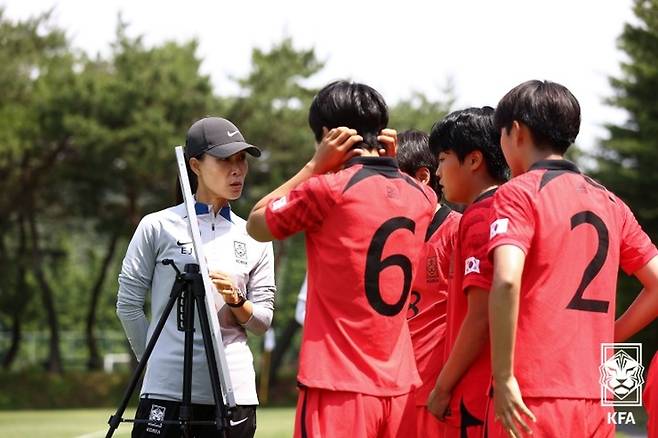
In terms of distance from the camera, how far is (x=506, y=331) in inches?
138

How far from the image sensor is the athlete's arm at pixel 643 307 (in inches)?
159

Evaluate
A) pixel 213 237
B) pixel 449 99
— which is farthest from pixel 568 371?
pixel 449 99

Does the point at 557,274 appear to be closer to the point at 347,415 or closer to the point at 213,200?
the point at 347,415

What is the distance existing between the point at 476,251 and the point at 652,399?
98 centimetres

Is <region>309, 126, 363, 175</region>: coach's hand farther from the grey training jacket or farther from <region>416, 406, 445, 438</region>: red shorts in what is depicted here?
the grey training jacket

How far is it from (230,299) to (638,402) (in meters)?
1.70

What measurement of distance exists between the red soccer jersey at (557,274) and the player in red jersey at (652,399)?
2.03 feet

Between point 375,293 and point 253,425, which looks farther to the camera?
point 253,425

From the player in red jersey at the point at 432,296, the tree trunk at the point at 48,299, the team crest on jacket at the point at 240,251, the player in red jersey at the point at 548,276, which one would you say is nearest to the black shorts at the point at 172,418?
the team crest on jacket at the point at 240,251

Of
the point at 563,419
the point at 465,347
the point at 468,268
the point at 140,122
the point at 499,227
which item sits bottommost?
the point at 563,419

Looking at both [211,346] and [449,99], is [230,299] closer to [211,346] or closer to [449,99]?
[211,346]

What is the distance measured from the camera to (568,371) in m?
3.64

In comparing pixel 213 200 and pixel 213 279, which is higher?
pixel 213 200

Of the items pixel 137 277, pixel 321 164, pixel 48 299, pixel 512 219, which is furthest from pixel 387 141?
pixel 48 299
